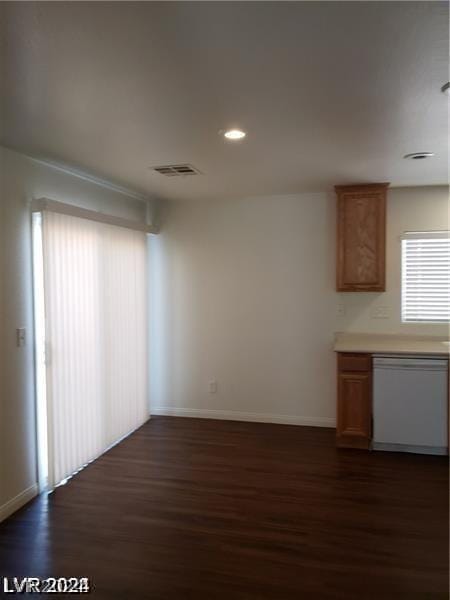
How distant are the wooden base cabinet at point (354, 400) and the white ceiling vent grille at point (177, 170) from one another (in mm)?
2085

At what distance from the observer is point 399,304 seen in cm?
459

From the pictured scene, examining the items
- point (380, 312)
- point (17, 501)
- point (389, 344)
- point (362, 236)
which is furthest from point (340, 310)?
point (17, 501)

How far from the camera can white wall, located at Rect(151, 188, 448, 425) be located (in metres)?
4.69

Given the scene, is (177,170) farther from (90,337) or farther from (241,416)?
(241,416)

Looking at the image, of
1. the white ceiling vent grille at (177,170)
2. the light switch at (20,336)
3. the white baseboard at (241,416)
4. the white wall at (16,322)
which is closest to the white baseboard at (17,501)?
the white wall at (16,322)

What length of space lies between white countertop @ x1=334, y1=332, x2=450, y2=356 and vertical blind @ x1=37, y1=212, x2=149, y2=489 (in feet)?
6.75

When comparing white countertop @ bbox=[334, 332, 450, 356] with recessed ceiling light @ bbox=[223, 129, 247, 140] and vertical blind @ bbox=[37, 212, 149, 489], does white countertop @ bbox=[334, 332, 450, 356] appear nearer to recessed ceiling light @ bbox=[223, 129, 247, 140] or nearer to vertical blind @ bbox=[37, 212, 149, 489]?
vertical blind @ bbox=[37, 212, 149, 489]

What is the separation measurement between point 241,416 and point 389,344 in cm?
177

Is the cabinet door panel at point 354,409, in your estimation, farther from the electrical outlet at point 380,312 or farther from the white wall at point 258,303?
the electrical outlet at point 380,312

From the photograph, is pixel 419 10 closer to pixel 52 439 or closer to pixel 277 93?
pixel 277 93

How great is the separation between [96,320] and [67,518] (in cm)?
161

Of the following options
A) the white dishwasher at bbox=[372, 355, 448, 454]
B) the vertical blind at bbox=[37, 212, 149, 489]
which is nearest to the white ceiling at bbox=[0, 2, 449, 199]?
the vertical blind at bbox=[37, 212, 149, 489]

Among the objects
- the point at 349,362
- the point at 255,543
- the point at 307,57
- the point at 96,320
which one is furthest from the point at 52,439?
the point at 307,57

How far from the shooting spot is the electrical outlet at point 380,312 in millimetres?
4621
